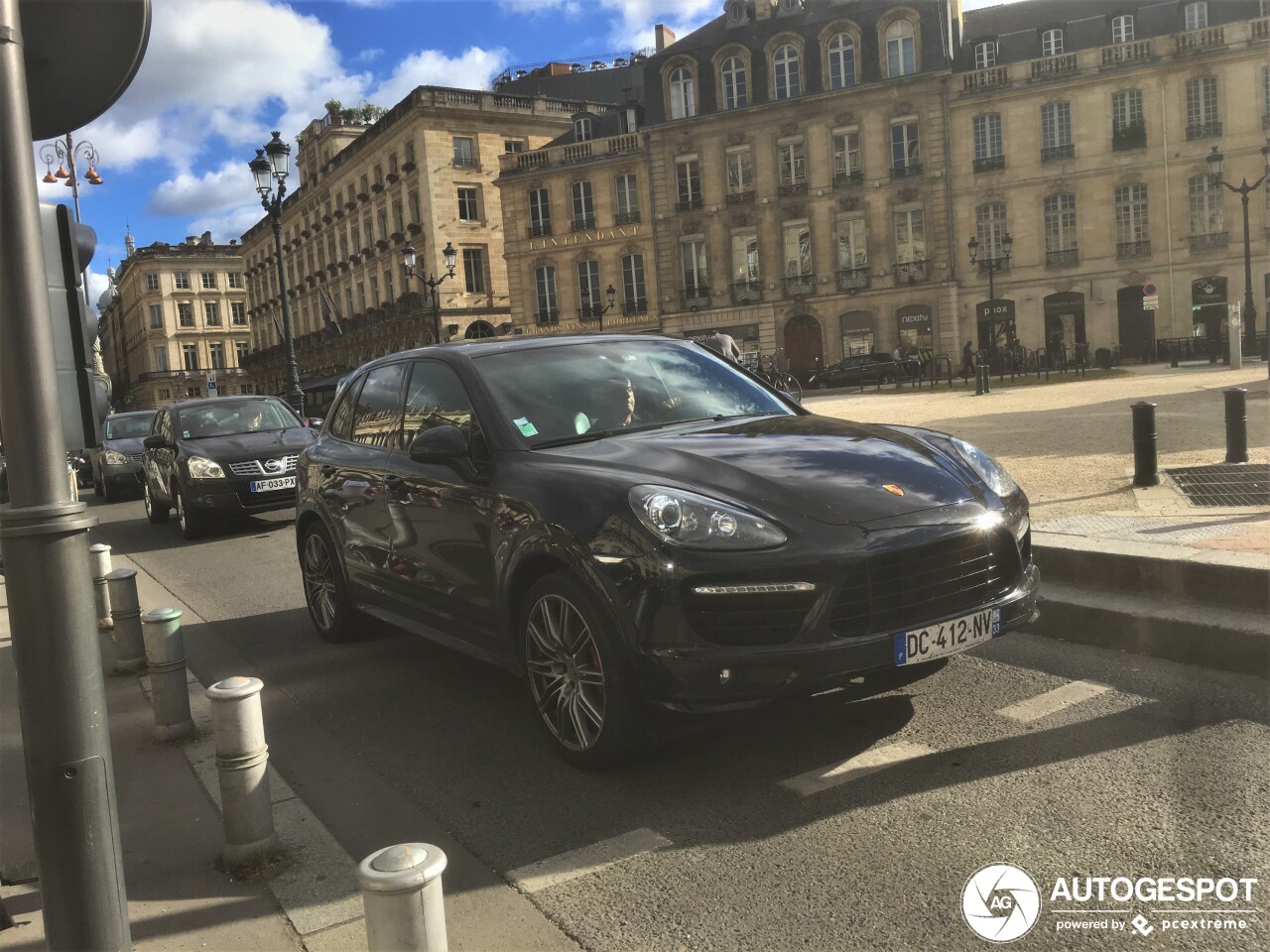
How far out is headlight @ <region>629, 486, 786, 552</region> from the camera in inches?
141

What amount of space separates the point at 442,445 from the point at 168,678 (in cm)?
158

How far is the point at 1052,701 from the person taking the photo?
4387 millimetres

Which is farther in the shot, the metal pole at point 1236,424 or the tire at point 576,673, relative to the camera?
the metal pole at point 1236,424

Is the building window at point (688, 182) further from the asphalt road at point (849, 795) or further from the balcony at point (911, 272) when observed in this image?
the asphalt road at point (849, 795)

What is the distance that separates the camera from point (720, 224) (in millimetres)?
49344

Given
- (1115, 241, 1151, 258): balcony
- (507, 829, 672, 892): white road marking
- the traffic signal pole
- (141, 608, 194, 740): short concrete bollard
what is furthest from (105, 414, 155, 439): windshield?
(1115, 241, 1151, 258): balcony

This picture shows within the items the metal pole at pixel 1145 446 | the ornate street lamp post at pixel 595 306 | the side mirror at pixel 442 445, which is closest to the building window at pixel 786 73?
the ornate street lamp post at pixel 595 306

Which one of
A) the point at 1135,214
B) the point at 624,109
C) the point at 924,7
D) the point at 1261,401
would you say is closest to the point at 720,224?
the point at 624,109

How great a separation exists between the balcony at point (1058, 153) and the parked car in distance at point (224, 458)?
3979cm

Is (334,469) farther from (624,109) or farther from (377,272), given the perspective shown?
A: (377,272)

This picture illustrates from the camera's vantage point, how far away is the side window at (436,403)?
479 centimetres

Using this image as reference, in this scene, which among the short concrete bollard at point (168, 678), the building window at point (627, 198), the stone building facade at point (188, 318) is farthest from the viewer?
the stone building facade at point (188, 318)

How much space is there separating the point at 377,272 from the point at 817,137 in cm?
2842

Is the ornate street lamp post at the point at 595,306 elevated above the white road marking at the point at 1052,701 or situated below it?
above
